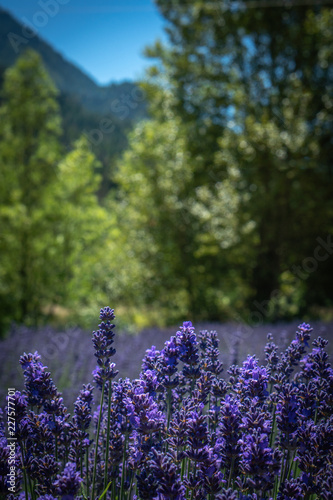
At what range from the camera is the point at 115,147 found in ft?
188

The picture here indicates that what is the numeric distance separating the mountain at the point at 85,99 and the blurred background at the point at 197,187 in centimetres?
49

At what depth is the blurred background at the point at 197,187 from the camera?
10445 mm

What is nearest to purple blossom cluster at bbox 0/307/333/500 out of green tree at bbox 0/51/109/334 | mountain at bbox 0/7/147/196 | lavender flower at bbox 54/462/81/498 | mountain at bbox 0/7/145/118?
lavender flower at bbox 54/462/81/498

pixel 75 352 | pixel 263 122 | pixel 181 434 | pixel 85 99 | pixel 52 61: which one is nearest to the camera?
pixel 181 434

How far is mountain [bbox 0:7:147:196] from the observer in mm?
9414

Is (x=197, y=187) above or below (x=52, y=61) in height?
below

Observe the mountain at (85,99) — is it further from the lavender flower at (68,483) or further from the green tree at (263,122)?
the lavender flower at (68,483)

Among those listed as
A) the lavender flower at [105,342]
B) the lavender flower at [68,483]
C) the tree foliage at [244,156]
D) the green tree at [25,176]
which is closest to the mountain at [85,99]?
the green tree at [25,176]

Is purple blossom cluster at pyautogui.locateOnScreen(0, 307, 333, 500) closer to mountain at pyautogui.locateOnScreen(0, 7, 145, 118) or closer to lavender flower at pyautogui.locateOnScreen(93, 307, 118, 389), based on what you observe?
lavender flower at pyautogui.locateOnScreen(93, 307, 118, 389)

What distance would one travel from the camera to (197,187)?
39.3 ft

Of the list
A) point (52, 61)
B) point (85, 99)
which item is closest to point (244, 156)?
point (52, 61)

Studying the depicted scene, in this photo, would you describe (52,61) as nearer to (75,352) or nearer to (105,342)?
(75,352)

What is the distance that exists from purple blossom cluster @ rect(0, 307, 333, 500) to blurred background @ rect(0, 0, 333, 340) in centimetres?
857

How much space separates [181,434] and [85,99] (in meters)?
26.4
